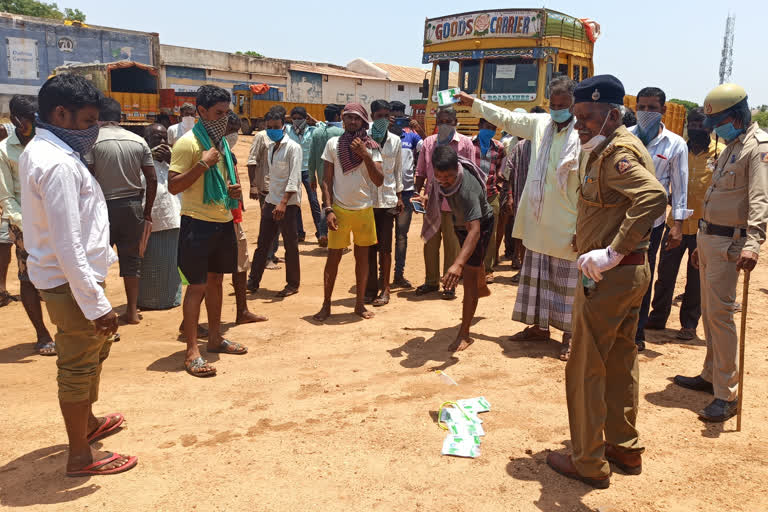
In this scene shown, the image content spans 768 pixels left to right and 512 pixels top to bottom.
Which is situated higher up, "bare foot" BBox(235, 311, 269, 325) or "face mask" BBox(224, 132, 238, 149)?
"face mask" BBox(224, 132, 238, 149)

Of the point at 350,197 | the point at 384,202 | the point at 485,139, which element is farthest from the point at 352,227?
the point at 485,139

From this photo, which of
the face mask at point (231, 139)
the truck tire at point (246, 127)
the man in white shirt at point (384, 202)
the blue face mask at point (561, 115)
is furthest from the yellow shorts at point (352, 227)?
the truck tire at point (246, 127)

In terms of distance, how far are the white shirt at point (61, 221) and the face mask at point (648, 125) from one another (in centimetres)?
418

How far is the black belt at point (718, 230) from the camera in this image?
3916mm

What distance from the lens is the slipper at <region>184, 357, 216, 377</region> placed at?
4.64 m

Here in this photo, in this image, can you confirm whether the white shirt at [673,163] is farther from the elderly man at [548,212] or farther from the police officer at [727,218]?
the police officer at [727,218]

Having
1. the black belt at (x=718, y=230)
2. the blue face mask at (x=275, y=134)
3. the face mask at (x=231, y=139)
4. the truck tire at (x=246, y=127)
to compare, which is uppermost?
the truck tire at (x=246, y=127)

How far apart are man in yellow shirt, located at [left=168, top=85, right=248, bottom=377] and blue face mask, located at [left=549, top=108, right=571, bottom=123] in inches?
100

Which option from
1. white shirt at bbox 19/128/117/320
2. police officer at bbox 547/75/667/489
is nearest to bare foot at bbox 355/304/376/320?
police officer at bbox 547/75/667/489

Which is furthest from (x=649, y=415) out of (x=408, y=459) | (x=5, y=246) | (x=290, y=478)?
(x=5, y=246)

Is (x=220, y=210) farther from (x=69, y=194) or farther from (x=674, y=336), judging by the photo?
(x=674, y=336)

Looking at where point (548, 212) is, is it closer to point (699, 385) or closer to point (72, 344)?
point (699, 385)

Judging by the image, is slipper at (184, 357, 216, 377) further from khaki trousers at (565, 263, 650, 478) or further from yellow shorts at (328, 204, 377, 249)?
khaki trousers at (565, 263, 650, 478)

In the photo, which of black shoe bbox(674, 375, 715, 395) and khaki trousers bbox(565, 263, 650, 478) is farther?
black shoe bbox(674, 375, 715, 395)
